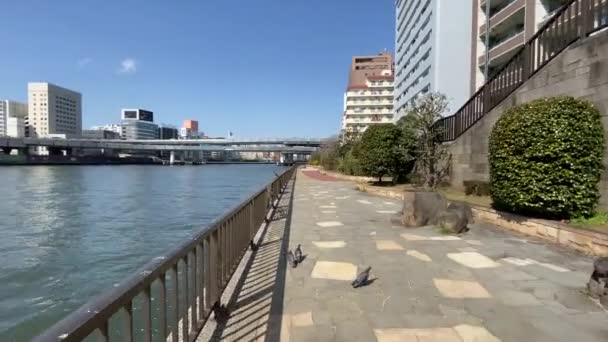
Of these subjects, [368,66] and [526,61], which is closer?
[526,61]

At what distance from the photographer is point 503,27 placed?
3291 cm

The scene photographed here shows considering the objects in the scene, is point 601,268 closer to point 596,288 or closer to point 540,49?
point 596,288

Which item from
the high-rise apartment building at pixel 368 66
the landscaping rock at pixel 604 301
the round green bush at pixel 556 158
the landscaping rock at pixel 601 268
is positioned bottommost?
the landscaping rock at pixel 604 301

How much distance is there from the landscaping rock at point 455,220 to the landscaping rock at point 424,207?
17.2 inches

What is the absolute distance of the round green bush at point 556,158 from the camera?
593 centimetres

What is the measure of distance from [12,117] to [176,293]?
180065 mm

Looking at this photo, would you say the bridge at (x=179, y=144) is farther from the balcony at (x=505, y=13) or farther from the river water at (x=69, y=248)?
the river water at (x=69, y=248)

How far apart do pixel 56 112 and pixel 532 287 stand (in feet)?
525

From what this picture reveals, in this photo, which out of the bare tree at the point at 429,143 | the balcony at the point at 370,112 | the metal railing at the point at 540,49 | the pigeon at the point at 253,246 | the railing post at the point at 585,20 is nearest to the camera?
the pigeon at the point at 253,246

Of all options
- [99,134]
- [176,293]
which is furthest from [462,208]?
[99,134]

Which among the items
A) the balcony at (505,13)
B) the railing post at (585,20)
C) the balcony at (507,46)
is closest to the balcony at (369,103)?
the balcony at (505,13)

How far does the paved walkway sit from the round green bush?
79 centimetres

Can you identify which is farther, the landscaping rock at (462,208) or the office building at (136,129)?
the office building at (136,129)

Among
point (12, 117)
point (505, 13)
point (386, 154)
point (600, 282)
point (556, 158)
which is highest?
point (12, 117)
